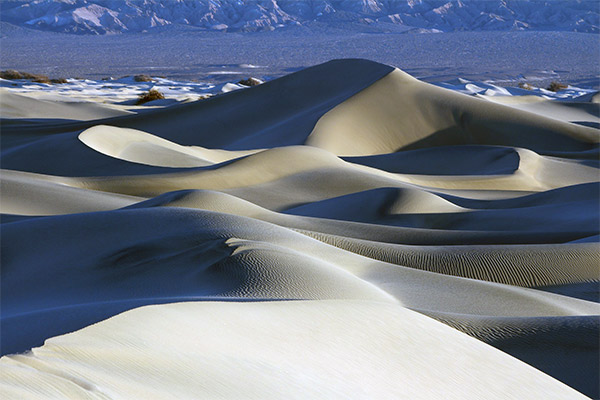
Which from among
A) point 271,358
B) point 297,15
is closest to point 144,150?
point 271,358

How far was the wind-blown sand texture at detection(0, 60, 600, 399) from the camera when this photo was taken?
6.06 feet

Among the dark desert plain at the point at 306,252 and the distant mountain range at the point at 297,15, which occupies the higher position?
the dark desert plain at the point at 306,252

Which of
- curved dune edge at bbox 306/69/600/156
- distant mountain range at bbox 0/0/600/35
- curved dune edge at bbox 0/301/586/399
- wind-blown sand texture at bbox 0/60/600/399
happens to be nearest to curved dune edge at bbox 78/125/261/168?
wind-blown sand texture at bbox 0/60/600/399

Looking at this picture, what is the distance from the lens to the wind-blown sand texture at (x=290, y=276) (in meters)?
1.85

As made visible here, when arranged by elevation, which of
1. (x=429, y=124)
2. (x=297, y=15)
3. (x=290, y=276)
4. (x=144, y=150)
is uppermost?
(x=290, y=276)

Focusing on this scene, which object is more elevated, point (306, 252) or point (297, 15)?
point (306, 252)

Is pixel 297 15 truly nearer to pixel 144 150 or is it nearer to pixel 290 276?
pixel 144 150

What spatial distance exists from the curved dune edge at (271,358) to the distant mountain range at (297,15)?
119 metres

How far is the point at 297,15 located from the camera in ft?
468

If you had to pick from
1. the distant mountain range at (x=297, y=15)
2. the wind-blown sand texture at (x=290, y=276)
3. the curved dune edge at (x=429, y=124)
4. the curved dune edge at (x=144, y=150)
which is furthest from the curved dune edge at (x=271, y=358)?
the distant mountain range at (x=297, y=15)

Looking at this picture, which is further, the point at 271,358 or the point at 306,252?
the point at 306,252

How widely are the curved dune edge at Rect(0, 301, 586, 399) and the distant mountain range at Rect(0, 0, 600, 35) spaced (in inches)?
4680

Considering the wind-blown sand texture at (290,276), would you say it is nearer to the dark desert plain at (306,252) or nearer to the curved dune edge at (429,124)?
the dark desert plain at (306,252)

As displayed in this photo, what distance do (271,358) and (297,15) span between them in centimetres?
14424
